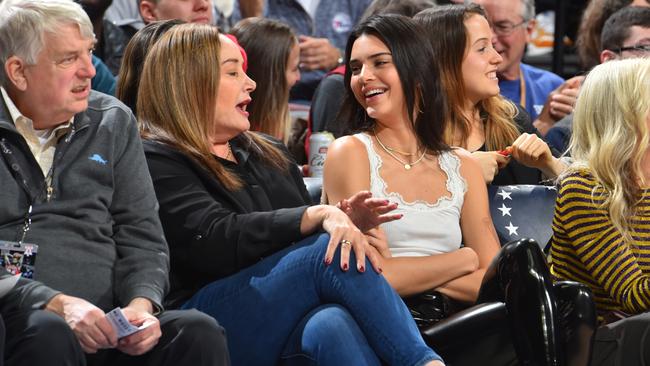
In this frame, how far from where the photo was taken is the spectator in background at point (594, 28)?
5035 millimetres

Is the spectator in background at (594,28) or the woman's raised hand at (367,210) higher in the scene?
the woman's raised hand at (367,210)

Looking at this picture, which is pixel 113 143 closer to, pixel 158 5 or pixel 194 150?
pixel 194 150

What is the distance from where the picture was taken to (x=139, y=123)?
3.09m

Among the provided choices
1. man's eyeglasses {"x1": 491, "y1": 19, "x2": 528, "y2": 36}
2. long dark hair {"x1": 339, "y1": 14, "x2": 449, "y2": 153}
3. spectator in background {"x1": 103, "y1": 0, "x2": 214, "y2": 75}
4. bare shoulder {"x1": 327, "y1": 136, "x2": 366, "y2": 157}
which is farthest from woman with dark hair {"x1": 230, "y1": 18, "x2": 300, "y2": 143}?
man's eyeglasses {"x1": 491, "y1": 19, "x2": 528, "y2": 36}

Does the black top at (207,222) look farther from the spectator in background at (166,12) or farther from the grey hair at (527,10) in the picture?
the grey hair at (527,10)

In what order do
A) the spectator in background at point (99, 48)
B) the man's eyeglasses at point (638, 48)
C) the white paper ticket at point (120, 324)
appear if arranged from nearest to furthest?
1. the white paper ticket at point (120, 324)
2. the spectator in background at point (99, 48)
3. the man's eyeglasses at point (638, 48)

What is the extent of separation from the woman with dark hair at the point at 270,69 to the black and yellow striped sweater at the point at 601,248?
1290mm

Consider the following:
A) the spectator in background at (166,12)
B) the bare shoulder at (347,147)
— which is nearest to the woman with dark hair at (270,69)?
the spectator in background at (166,12)

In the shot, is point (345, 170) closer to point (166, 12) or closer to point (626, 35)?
point (166, 12)

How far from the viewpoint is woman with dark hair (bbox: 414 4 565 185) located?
3.76 m

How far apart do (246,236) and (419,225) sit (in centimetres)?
59

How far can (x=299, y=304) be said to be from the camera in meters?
2.72

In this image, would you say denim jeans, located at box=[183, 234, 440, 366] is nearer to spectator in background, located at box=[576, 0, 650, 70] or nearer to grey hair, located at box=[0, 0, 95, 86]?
grey hair, located at box=[0, 0, 95, 86]

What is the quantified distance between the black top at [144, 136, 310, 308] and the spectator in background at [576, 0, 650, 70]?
2.41 m
